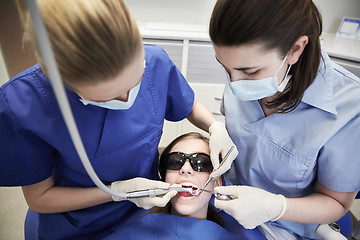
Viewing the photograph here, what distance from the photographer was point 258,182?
114 cm

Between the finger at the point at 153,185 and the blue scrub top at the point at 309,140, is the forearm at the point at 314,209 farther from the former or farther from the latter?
the finger at the point at 153,185

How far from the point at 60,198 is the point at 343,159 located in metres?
1.00

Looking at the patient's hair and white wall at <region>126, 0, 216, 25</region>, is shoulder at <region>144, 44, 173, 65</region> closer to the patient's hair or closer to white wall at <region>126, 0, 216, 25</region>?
the patient's hair

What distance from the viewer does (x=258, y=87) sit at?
90 cm

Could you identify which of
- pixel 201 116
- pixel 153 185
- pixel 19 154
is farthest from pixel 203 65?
pixel 19 154

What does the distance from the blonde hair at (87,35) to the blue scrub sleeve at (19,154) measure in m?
0.29

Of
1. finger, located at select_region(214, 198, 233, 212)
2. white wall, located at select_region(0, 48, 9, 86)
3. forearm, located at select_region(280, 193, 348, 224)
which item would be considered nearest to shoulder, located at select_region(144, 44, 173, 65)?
finger, located at select_region(214, 198, 233, 212)

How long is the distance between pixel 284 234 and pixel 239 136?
47 centimetres

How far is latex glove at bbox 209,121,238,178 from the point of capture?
1.12m

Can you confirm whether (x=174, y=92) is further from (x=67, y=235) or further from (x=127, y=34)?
(x=67, y=235)

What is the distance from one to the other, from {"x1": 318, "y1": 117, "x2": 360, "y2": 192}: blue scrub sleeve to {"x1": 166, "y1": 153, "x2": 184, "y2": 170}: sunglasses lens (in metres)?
0.58

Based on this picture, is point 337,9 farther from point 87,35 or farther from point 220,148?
point 87,35

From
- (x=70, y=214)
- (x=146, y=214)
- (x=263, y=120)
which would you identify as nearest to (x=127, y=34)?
(x=263, y=120)

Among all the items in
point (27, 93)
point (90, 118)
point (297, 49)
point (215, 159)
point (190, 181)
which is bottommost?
point (190, 181)
